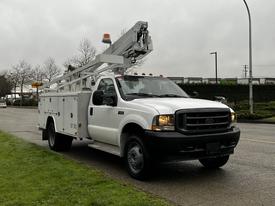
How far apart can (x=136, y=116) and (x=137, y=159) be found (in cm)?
76

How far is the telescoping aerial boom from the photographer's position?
32.2 feet

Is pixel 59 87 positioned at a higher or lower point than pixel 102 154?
higher

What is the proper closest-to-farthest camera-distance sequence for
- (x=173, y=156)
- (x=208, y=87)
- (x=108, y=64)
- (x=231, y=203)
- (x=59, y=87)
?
(x=231, y=203) < (x=173, y=156) < (x=108, y=64) < (x=59, y=87) < (x=208, y=87)

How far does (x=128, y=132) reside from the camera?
26.4 ft

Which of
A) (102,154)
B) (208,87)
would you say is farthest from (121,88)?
(208,87)

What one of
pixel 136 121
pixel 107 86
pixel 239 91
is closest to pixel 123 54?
pixel 107 86

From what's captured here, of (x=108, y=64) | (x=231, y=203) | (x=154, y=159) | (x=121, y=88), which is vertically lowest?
(x=231, y=203)

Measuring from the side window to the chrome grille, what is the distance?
2.05 meters

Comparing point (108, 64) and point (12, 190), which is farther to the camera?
point (108, 64)

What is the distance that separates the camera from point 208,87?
172 ft

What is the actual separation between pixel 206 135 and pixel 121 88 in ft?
7.14

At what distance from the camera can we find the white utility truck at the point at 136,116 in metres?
7.16

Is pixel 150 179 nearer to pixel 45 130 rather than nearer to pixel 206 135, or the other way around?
pixel 206 135

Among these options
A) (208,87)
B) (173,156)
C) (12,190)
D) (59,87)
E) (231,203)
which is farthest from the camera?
(208,87)
